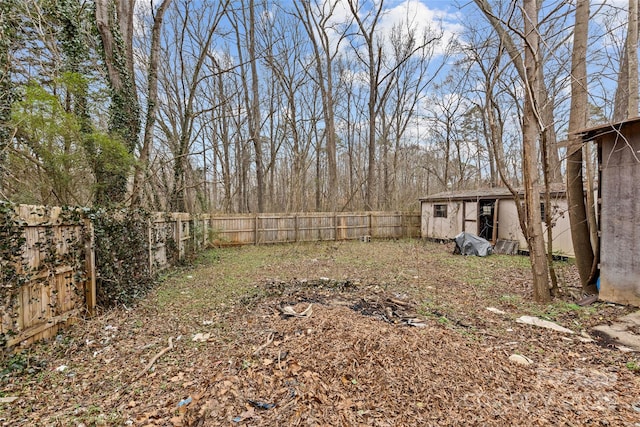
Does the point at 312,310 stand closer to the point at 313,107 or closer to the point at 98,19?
the point at 98,19

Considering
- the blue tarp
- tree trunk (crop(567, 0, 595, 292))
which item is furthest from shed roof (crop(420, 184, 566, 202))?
tree trunk (crop(567, 0, 595, 292))

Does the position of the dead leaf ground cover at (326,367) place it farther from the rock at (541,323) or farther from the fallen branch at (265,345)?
the rock at (541,323)

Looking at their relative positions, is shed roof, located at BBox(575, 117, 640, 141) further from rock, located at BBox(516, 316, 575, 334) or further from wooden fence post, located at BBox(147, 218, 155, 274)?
wooden fence post, located at BBox(147, 218, 155, 274)

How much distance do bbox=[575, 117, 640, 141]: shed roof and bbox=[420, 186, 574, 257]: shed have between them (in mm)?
4512

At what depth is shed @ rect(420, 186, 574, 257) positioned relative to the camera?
8.80 meters

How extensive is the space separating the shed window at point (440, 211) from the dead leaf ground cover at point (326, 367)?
816 cm

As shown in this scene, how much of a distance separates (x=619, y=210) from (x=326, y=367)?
4.96 metres

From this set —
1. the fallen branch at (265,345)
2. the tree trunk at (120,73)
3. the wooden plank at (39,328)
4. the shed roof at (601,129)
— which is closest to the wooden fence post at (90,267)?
the wooden plank at (39,328)

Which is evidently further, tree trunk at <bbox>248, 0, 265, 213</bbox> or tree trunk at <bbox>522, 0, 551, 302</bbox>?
tree trunk at <bbox>248, 0, 265, 213</bbox>

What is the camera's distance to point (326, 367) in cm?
241

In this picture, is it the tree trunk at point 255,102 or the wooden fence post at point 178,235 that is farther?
the tree trunk at point 255,102

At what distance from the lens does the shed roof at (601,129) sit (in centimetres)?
409

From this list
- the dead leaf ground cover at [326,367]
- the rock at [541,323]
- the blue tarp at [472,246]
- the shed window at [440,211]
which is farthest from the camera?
the shed window at [440,211]

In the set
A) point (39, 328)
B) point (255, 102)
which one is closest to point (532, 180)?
point (39, 328)
